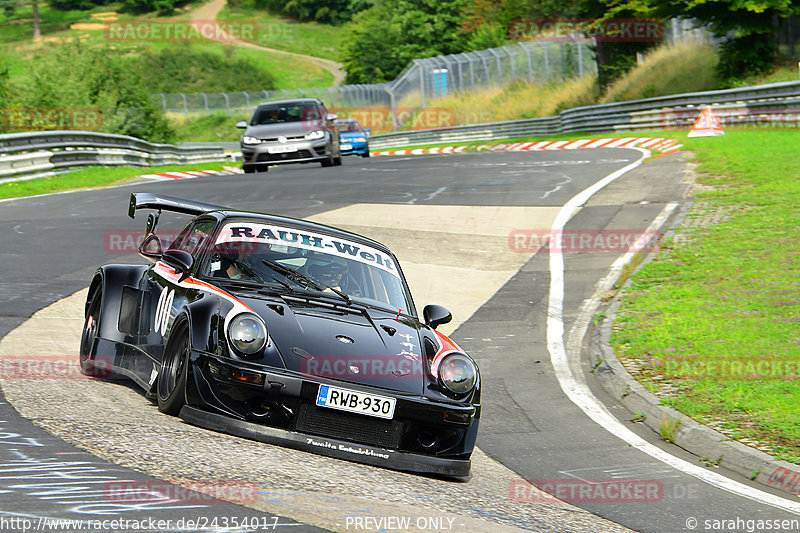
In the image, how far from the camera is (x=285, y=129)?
24.9 meters

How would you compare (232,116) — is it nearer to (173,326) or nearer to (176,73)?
(176,73)

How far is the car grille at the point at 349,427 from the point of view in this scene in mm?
5793

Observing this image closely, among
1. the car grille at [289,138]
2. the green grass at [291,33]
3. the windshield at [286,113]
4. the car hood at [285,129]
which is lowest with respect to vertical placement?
the car grille at [289,138]

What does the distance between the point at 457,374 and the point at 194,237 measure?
2.45 metres

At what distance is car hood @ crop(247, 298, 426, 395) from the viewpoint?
19.6ft

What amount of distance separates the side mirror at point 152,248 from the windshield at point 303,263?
71cm

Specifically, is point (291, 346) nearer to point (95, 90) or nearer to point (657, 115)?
point (657, 115)

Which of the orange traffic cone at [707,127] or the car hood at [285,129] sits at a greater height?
the car hood at [285,129]

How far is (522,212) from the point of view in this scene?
17672mm

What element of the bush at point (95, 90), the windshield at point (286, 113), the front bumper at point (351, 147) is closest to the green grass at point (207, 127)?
the bush at point (95, 90)

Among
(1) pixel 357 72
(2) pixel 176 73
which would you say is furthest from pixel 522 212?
(2) pixel 176 73

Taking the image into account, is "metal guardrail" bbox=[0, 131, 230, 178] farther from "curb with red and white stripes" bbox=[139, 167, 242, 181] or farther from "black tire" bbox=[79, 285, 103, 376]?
"black tire" bbox=[79, 285, 103, 376]

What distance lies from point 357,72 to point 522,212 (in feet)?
248

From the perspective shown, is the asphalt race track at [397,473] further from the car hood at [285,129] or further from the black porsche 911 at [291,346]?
the car hood at [285,129]
